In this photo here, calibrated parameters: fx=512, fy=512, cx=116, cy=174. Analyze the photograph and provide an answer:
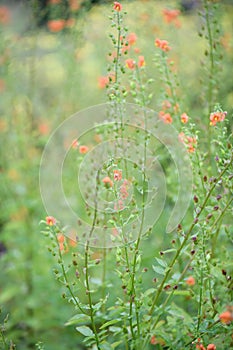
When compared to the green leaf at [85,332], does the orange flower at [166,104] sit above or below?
above

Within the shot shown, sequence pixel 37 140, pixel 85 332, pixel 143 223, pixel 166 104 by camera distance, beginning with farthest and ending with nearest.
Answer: pixel 37 140 → pixel 166 104 → pixel 143 223 → pixel 85 332

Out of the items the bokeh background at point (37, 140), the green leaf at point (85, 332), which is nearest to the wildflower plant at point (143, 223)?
the green leaf at point (85, 332)

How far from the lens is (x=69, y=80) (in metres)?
4.46

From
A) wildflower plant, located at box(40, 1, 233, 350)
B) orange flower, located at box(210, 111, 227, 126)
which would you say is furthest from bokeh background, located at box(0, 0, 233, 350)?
orange flower, located at box(210, 111, 227, 126)

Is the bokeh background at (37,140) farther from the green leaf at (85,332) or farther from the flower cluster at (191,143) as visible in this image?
the green leaf at (85,332)

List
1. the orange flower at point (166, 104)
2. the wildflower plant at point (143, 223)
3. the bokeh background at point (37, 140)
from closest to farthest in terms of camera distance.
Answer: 1. the wildflower plant at point (143, 223)
2. the orange flower at point (166, 104)
3. the bokeh background at point (37, 140)

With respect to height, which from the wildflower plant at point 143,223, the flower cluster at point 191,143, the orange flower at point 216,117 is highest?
the orange flower at point 216,117

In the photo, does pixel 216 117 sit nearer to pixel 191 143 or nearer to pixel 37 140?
pixel 191 143

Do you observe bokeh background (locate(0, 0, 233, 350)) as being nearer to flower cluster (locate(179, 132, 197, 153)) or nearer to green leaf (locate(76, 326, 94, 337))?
flower cluster (locate(179, 132, 197, 153))

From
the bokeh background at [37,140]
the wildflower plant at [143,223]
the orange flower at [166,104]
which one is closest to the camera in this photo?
the wildflower plant at [143,223]

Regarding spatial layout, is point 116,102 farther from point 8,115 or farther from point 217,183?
point 8,115

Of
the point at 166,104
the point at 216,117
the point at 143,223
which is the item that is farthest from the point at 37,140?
the point at 216,117

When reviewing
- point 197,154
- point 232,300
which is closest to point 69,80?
point 197,154

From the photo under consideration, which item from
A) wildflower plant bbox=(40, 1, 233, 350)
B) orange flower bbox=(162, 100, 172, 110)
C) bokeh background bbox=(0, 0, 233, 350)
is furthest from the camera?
bokeh background bbox=(0, 0, 233, 350)
